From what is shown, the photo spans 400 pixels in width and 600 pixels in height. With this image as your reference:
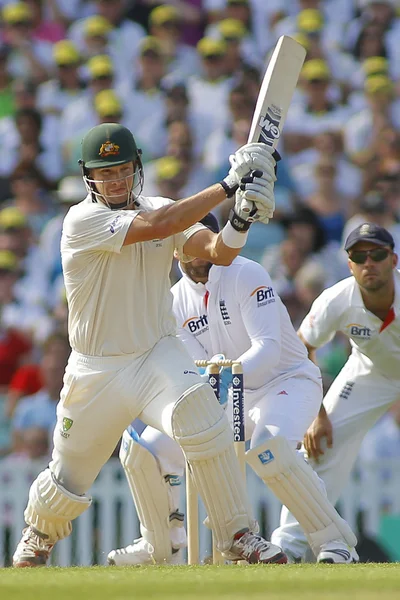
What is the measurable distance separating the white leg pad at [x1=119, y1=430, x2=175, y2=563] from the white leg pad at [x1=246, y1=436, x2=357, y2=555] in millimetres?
504

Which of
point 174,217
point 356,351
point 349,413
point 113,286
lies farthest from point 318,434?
point 174,217

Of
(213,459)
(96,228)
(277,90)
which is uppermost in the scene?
(277,90)

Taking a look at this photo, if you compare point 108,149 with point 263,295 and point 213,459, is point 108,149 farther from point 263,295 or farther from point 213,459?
point 213,459

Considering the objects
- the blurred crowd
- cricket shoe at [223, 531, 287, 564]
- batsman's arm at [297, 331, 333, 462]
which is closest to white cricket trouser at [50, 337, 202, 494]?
cricket shoe at [223, 531, 287, 564]

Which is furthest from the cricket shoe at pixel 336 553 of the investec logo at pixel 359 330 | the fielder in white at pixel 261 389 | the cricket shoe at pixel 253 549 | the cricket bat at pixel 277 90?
the cricket bat at pixel 277 90

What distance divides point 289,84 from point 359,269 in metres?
1.47

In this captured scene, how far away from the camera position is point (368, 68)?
1037cm

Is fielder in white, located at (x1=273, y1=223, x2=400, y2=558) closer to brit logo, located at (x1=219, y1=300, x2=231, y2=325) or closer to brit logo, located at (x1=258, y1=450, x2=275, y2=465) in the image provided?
brit logo, located at (x1=219, y1=300, x2=231, y2=325)

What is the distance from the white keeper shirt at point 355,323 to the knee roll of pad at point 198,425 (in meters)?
1.73

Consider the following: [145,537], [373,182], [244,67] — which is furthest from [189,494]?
[244,67]

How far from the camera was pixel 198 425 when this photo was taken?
4941 mm

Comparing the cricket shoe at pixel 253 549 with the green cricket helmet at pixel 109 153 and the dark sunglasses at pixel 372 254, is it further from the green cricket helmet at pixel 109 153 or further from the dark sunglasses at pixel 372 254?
the dark sunglasses at pixel 372 254

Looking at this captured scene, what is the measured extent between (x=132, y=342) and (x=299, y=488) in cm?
102

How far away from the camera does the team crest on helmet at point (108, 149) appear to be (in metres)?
5.27
